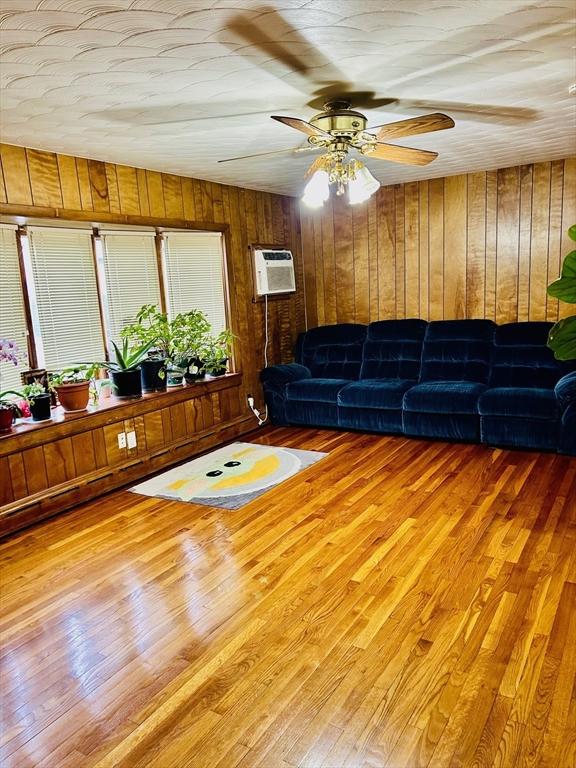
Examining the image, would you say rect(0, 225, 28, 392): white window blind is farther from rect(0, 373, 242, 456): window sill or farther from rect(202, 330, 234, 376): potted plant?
rect(202, 330, 234, 376): potted plant

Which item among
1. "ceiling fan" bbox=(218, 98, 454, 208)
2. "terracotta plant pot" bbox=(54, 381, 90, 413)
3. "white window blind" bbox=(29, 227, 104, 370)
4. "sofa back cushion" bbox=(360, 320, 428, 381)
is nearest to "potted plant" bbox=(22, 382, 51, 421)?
"terracotta plant pot" bbox=(54, 381, 90, 413)

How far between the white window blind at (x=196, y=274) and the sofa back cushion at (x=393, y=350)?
155cm

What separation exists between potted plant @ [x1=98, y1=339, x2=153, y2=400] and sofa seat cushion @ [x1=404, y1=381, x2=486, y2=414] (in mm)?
2287

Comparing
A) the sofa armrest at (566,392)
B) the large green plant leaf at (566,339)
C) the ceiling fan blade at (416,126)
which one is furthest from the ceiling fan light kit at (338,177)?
the sofa armrest at (566,392)

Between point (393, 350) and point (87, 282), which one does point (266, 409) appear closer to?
point (393, 350)

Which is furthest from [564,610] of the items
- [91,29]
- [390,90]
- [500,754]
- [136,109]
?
[136,109]

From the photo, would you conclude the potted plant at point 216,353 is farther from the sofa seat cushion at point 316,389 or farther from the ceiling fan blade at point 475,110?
the ceiling fan blade at point 475,110

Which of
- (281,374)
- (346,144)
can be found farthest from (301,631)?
(281,374)

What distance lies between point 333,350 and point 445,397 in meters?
1.58

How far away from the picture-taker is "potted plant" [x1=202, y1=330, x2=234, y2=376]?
4.91 meters

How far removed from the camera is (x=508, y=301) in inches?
215

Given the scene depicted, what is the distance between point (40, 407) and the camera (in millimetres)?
3654

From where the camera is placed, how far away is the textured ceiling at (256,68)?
201 centimetres

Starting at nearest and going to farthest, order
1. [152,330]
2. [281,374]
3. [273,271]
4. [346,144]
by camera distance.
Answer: [346,144] < [152,330] < [281,374] < [273,271]
